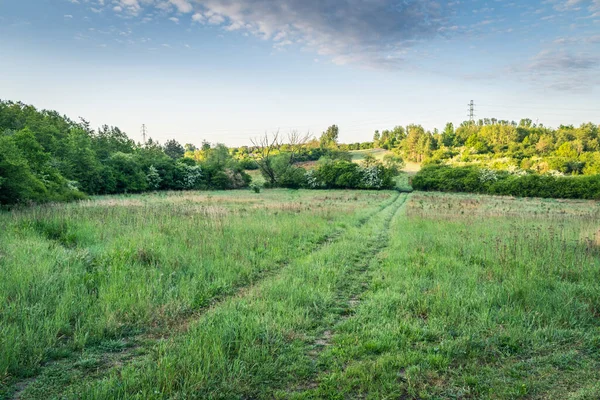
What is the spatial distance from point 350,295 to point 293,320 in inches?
76.5

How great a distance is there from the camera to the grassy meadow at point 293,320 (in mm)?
3904

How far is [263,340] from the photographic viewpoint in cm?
488

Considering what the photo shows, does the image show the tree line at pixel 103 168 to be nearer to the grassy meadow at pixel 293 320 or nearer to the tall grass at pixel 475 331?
the grassy meadow at pixel 293 320

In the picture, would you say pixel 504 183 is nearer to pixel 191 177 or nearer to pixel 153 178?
pixel 191 177

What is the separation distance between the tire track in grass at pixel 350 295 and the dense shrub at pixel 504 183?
149ft

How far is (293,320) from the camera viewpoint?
5496mm

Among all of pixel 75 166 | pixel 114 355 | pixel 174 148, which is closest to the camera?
pixel 114 355

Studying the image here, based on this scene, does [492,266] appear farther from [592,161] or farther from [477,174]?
[592,161]

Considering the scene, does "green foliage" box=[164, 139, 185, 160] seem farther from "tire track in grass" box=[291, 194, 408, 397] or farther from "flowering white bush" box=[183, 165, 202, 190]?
"tire track in grass" box=[291, 194, 408, 397]

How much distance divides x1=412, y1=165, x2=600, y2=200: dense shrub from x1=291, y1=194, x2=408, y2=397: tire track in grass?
45542mm

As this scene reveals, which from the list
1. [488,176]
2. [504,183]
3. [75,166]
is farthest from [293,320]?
[488,176]

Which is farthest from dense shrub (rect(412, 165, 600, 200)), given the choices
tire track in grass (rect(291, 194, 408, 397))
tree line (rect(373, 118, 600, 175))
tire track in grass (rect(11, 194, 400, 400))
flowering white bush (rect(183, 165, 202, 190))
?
tire track in grass (rect(11, 194, 400, 400))

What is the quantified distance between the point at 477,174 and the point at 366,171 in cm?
1854

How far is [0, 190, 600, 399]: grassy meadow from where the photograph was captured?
3.90m
